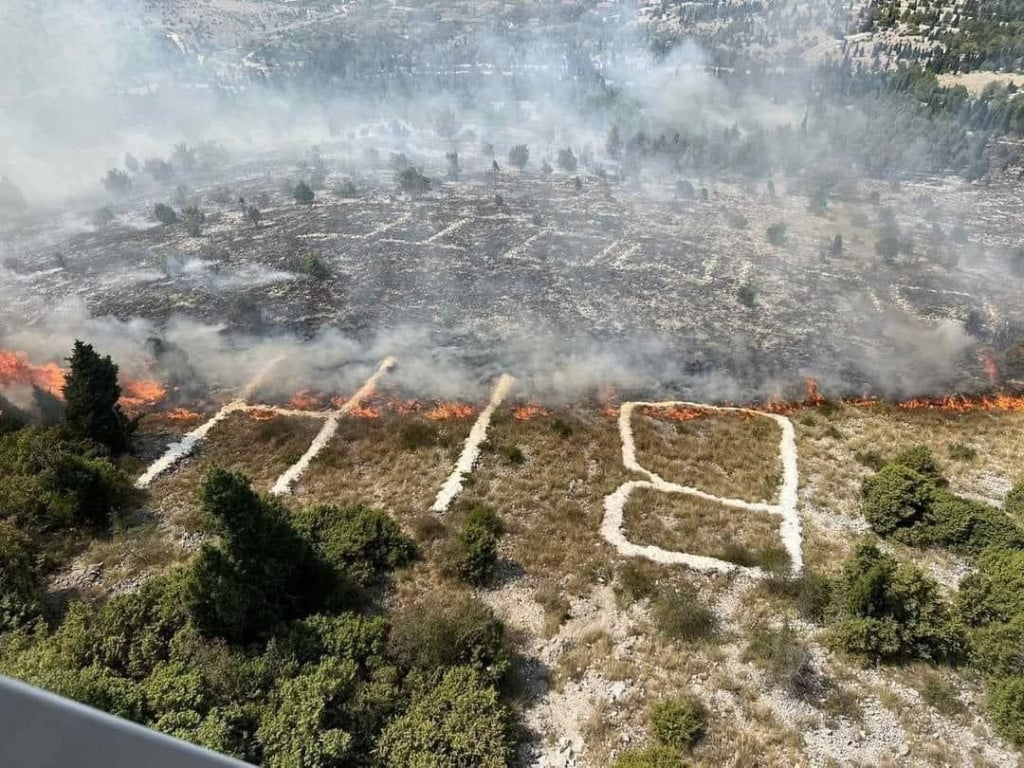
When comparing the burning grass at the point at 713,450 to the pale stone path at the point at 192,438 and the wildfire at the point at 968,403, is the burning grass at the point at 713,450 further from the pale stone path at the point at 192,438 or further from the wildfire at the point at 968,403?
the pale stone path at the point at 192,438

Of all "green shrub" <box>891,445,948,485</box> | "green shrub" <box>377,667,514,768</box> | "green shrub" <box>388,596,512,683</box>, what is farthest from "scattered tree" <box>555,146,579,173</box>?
"green shrub" <box>377,667,514,768</box>

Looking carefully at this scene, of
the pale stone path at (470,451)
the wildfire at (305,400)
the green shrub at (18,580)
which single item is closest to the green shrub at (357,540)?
the pale stone path at (470,451)

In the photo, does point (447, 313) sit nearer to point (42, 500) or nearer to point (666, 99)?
point (42, 500)

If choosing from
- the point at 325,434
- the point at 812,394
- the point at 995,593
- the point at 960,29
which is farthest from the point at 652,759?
the point at 960,29

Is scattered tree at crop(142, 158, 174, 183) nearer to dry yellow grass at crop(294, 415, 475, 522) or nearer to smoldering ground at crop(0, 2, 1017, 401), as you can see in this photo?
smoldering ground at crop(0, 2, 1017, 401)

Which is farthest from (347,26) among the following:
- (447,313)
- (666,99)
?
(447,313)

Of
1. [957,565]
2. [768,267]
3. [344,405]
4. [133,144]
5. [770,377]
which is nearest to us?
[957,565]

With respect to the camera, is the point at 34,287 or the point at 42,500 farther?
the point at 34,287
